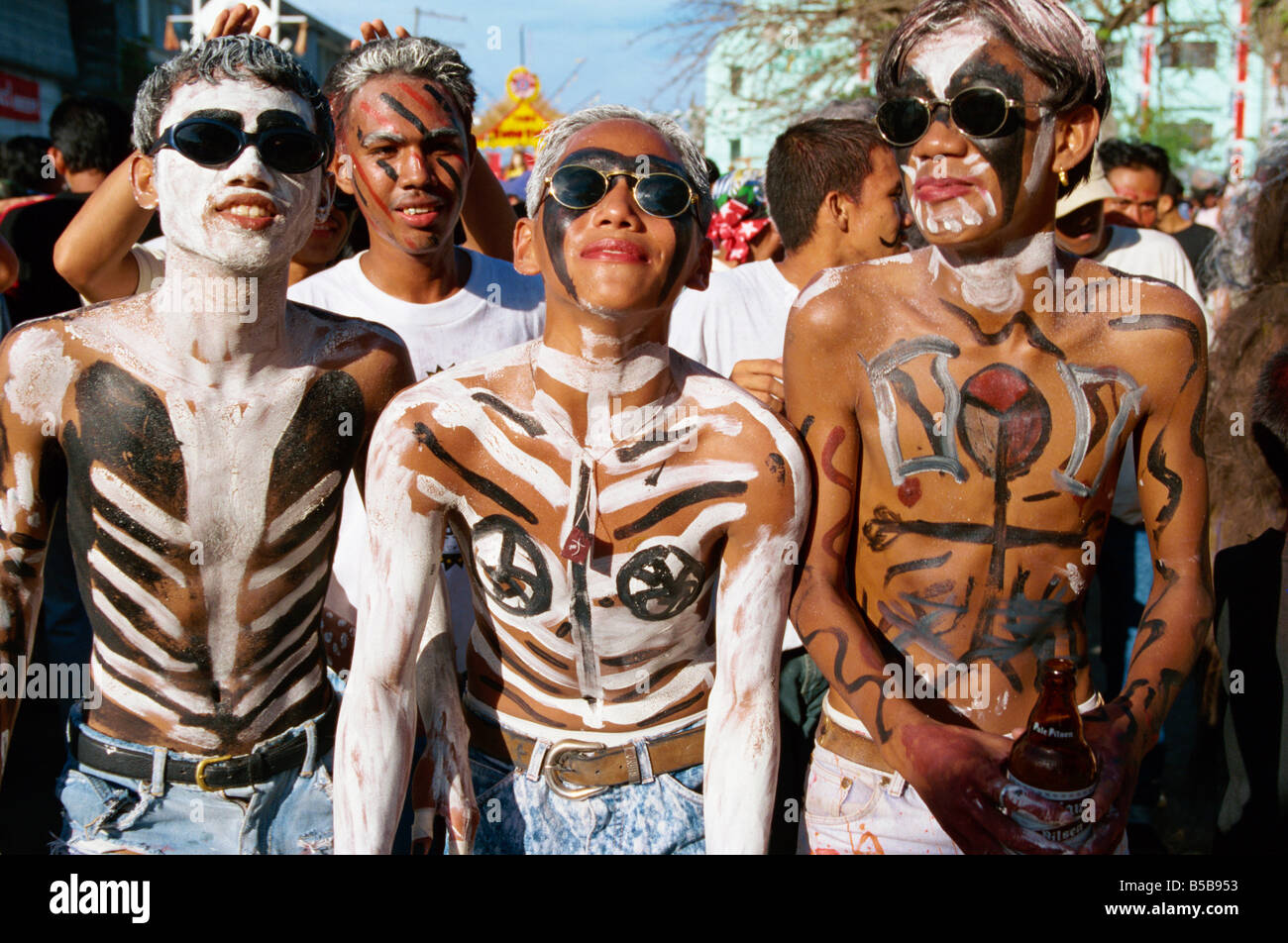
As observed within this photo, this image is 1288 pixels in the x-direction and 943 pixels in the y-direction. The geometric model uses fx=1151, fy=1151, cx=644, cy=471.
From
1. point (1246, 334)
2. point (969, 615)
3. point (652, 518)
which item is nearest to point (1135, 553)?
point (1246, 334)

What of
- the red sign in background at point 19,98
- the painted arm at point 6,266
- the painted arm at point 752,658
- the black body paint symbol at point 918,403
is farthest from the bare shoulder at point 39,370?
the red sign in background at point 19,98

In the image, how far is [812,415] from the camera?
2.52 metres

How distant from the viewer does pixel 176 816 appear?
2416 mm

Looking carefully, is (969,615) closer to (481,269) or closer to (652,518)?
(652,518)

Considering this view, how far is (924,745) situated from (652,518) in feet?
2.25

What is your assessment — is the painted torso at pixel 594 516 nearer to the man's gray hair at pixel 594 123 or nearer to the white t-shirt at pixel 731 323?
the man's gray hair at pixel 594 123

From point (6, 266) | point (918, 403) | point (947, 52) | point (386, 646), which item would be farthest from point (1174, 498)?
point (6, 266)

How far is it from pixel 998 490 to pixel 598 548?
869mm

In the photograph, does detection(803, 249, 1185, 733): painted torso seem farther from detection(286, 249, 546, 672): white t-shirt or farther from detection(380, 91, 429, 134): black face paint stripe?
detection(380, 91, 429, 134): black face paint stripe

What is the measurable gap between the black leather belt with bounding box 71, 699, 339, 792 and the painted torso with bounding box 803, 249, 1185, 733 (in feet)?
4.44

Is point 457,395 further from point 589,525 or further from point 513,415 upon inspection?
point 589,525

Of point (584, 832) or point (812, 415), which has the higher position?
point (812, 415)

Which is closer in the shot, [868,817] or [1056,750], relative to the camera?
[1056,750]

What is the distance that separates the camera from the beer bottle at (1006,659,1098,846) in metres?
2.10
